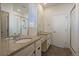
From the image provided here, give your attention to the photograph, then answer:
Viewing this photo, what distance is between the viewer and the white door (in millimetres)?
1370

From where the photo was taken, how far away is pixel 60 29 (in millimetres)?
1395

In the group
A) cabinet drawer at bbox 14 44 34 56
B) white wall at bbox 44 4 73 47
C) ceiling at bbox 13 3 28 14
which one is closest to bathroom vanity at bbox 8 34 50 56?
cabinet drawer at bbox 14 44 34 56

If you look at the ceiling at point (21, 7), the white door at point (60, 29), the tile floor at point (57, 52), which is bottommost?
the tile floor at point (57, 52)

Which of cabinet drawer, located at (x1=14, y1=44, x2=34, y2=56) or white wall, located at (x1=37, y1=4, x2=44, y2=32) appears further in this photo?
white wall, located at (x1=37, y1=4, x2=44, y2=32)

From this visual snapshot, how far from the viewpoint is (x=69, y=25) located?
1.38m

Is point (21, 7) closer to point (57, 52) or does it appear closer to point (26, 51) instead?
point (26, 51)

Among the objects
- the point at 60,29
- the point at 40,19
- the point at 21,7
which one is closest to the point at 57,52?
the point at 60,29

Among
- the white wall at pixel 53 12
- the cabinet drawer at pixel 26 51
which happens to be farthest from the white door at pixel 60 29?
the cabinet drawer at pixel 26 51

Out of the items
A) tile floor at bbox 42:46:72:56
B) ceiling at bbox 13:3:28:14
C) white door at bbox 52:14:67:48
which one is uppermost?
ceiling at bbox 13:3:28:14

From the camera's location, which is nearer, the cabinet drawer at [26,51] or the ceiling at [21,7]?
the cabinet drawer at [26,51]

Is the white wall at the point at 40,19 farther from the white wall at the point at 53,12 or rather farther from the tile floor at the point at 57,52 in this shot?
the tile floor at the point at 57,52

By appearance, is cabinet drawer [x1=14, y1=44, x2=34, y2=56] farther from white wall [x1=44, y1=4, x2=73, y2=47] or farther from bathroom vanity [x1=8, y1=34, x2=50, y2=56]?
white wall [x1=44, y1=4, x2=73, y2=47]

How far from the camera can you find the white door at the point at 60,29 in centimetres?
137

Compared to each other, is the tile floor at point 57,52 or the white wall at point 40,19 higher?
the white wall at point 40,19
